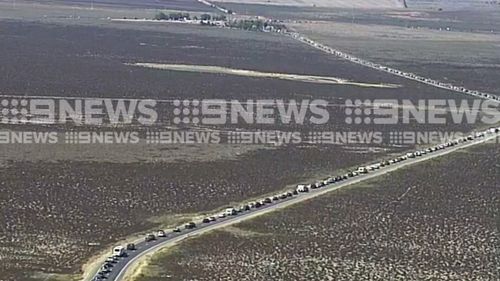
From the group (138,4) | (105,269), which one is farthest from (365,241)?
(138,4)

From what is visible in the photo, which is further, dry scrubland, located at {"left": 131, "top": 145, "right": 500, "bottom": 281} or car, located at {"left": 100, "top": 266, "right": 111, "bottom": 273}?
dry scrubland, located at {"left": 131, "top": 145, "right": 500, "bottom": 281}

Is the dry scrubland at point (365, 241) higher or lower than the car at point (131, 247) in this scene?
lower

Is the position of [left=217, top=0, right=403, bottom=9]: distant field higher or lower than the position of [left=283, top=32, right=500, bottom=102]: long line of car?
higher

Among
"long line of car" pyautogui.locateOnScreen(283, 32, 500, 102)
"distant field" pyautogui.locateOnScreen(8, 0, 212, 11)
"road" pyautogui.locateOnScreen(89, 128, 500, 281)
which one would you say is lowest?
"road" pyautogui.locateOnScreen(89, 128, 500, 281)

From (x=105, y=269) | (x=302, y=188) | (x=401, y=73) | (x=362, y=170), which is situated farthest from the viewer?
(x=401, y=73)

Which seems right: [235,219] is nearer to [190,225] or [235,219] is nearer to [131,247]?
[190,225]

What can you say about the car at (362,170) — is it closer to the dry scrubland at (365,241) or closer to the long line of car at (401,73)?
the dry scrubland at (365,241)

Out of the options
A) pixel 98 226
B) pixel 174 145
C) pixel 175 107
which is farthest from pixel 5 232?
pixel 175 107

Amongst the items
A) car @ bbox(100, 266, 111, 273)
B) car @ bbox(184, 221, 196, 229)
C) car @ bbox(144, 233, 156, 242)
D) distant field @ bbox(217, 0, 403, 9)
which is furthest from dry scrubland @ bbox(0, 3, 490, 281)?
distant field @ bbox(217, 0, 403, 9)

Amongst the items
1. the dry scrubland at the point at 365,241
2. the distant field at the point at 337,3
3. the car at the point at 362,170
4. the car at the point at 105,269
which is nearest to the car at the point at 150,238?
the dry scrubland at the point at 365,241

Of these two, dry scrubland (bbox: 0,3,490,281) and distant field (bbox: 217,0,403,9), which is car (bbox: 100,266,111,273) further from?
distant field (bbox: 217,0,403,9)
